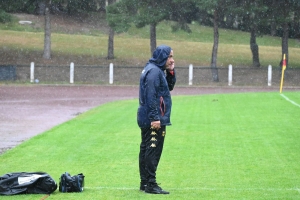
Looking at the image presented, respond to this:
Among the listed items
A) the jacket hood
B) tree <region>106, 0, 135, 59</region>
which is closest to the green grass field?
the jacket hood

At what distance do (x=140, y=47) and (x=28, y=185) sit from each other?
53.8m

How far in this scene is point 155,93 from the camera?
29.2ft

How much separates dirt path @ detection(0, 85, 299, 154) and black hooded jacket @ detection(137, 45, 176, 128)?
5864 millimetres

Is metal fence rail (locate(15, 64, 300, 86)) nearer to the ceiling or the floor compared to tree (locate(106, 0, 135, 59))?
nearer to the floor

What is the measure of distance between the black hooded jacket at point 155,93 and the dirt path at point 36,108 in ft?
19.2

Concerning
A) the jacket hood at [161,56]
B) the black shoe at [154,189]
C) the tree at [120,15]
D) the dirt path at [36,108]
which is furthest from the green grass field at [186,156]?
the tree at [120,15]

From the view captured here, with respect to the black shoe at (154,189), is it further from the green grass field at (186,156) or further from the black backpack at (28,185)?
the black backpack at (28,185)

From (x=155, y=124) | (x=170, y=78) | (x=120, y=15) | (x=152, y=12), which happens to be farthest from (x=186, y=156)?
(x=120, y=15)

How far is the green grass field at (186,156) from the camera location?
30.9 feet

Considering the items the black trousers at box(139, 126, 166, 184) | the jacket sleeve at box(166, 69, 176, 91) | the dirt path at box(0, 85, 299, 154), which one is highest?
the jacket sleeve at box(166, 69, 176, 91)

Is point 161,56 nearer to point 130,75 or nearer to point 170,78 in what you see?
point 170,78

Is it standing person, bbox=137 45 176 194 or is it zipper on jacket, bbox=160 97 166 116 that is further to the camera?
zipper on jacket, bbox=160 97 166 116

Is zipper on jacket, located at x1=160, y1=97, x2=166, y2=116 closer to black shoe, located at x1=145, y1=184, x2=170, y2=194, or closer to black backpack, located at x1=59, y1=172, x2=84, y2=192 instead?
black shoe, located at x1=145, y1=184, x2=170, y2=194

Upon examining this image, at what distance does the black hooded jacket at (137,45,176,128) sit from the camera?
8867mm
